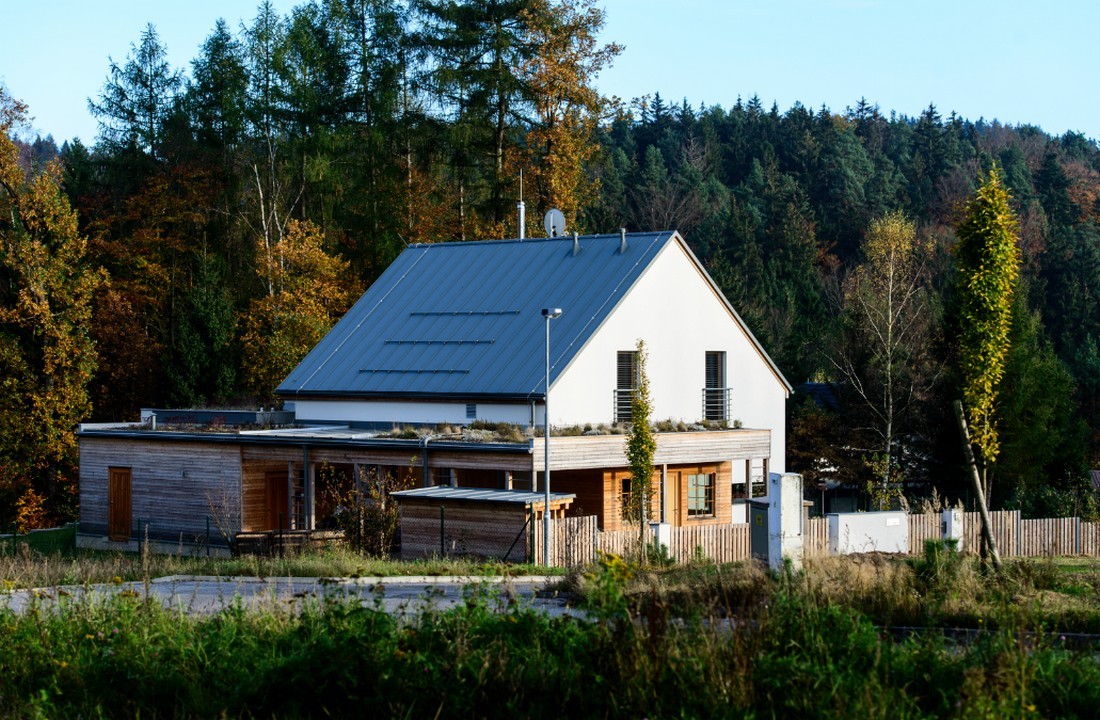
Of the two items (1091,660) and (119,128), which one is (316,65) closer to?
(119,128)

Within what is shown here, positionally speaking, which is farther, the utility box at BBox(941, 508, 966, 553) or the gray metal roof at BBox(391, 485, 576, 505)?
the utility box at BBox(941, 508, 966, 553)

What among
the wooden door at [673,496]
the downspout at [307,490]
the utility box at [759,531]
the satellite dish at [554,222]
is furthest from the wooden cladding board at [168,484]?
the utility box at [759,531]

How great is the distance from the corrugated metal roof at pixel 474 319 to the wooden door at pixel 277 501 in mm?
2664

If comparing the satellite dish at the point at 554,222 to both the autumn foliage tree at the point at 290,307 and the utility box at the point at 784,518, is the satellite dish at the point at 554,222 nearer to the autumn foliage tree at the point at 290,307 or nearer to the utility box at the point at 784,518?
the autumn foliage tree at the point at 290,307

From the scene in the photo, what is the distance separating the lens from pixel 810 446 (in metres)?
41.4

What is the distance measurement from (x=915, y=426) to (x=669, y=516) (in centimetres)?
1139

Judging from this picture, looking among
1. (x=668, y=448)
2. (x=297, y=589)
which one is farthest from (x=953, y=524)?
(x=297, y=589)

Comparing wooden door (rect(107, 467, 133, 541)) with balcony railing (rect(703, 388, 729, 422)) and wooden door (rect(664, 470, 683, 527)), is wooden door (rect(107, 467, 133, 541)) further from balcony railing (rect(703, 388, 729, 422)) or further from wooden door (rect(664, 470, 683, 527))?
balcony railing (rect(703, 388, 729, 422))

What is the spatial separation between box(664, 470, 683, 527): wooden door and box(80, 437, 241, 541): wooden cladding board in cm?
929

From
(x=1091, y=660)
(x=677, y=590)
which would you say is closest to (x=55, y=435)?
(x=677, y=590)

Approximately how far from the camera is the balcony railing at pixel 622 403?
3136cm

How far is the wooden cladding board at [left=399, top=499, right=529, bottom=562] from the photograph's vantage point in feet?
79.5

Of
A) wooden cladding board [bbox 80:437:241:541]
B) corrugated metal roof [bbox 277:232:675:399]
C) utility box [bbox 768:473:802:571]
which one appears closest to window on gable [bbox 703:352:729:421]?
corrugated metal roof [bbox 277:232:675:399]

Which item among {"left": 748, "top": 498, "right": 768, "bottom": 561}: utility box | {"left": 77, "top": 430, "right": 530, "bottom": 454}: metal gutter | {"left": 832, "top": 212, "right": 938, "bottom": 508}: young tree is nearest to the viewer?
{"left": 748, "top": 498, "right": 768, "bottom": 561}: utility box
